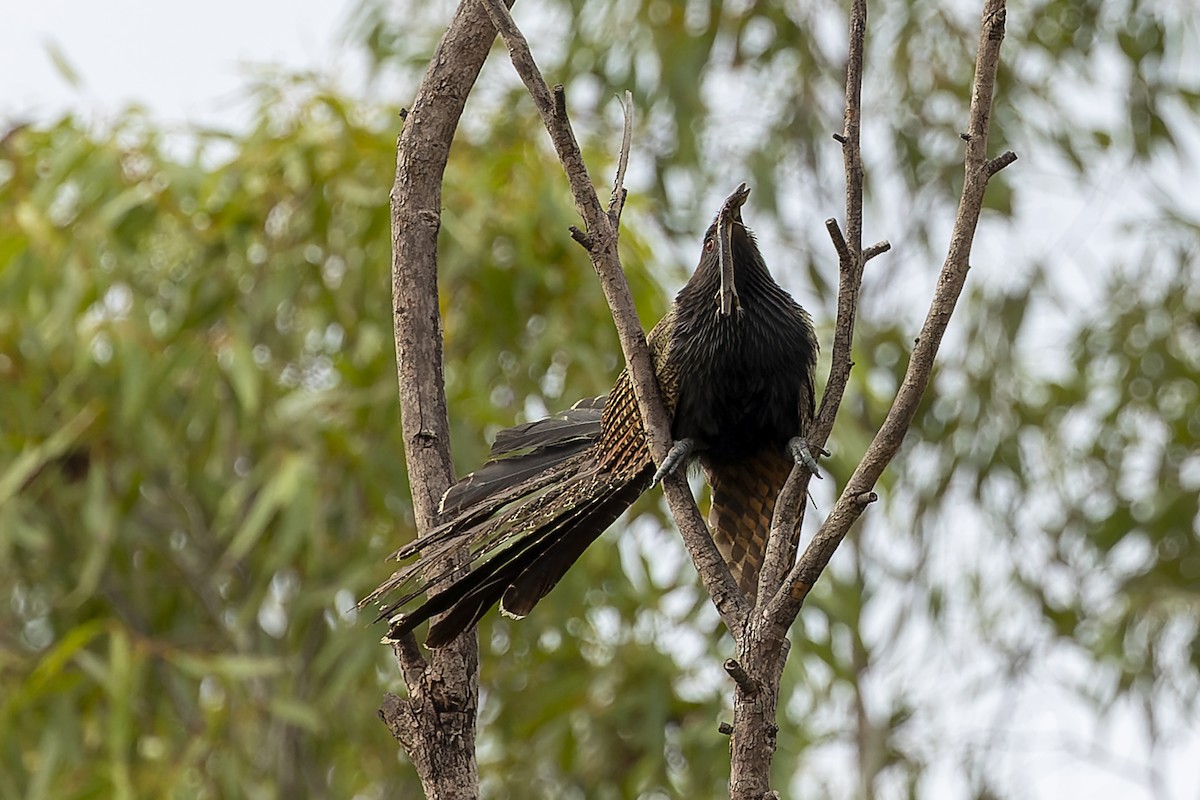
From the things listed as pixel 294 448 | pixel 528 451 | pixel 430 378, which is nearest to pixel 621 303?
pixel 430 378

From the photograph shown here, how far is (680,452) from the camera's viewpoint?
134cm

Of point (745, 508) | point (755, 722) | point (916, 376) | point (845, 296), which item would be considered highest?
point (745, 508)

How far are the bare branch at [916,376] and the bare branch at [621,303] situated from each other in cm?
9

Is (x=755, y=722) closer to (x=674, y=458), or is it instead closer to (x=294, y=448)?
(x=674, y=458)

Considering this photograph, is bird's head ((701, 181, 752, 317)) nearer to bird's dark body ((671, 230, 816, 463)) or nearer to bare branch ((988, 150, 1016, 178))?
bird's dark body ((671, 230, 816, 463))

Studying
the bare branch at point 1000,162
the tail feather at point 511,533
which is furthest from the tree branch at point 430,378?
the bare branch at point 1000,162

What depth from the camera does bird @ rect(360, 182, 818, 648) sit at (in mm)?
1320

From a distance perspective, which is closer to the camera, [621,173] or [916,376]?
[916,376]

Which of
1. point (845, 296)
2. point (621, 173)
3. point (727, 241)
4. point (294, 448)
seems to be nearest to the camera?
point (845, 296)

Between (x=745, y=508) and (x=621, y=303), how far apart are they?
45cm

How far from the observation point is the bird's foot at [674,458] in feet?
4.11

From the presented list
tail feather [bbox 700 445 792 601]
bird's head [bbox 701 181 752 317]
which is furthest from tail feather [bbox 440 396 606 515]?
bird's head [bbox 701 181 752 317]

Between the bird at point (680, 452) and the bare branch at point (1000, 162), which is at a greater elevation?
the bird at point (680, 452)

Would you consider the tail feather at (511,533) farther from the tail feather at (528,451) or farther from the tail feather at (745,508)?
the tail feather at (745,508)
